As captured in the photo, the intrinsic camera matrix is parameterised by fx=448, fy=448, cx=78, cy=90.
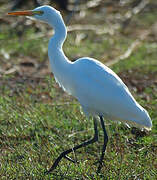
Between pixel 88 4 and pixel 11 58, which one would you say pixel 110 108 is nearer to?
pixel 11 58

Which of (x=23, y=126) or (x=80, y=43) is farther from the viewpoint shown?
(x=80, y=43)

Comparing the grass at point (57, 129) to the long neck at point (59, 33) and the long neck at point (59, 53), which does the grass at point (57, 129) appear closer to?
the long neck at point (59, 53)

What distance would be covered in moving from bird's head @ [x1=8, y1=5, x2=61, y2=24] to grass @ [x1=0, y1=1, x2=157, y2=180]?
750mm

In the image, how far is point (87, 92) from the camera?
3932mm

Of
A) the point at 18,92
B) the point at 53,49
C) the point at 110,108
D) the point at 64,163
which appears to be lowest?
the point at 18,92

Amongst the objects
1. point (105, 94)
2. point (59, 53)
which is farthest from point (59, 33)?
point (105, 94)

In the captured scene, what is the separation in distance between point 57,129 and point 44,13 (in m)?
1.25

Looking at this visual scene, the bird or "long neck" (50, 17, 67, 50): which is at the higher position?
"long neck" (50, 17, 67, 50)

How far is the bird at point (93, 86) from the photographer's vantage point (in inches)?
151

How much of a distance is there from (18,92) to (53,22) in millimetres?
1776

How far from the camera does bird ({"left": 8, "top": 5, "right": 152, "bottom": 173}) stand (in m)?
3.84

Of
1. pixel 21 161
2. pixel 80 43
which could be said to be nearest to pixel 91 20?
pixel 80 43

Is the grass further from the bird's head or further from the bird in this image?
the bird's head

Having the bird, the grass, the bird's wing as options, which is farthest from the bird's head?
the grass
